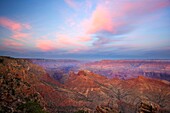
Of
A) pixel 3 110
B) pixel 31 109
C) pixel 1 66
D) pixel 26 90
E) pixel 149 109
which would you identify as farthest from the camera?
pixel 1 66

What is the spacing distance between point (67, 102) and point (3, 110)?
88516 millimetres

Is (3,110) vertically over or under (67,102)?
over

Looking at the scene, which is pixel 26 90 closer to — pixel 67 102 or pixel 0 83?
pixel 0 83

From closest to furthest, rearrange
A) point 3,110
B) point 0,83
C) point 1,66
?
1. point 3,110
2. point 0,83
3. point 1,66

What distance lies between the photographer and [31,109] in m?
74.2

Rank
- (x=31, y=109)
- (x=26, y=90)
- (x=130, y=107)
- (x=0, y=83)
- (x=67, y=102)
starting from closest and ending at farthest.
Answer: (x=31, y=109)
(x=0, y=83)
(x=26, y=90)
(x=67, y=102)
(x=130, y=107)

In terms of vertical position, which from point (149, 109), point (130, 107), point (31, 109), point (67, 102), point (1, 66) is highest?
point (1, 66)

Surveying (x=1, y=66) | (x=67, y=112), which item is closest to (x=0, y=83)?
(x=1, y=66)

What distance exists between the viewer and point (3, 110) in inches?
2429

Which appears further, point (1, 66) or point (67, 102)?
point (67, 102)

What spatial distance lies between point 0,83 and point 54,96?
71945 mm

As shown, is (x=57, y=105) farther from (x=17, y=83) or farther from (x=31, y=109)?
(x=31, y=109)

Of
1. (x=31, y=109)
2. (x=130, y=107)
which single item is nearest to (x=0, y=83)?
(x=31, y=109)

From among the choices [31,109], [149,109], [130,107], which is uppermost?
[149,109]
